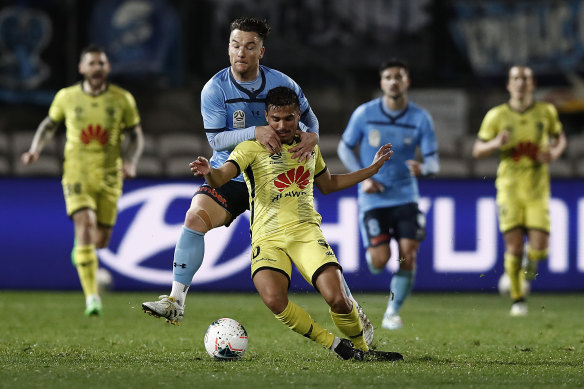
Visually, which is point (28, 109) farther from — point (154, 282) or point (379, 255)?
point (379, 255)

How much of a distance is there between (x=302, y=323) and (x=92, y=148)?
402 centimetres

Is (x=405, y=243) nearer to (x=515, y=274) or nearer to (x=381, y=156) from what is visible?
(x=515, y=274)

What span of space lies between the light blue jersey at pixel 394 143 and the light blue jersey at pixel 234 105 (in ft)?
7.08

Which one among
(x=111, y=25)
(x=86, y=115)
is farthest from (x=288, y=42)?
(x=86, y=115)

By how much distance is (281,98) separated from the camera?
5715mm

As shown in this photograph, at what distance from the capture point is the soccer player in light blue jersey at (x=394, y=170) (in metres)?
8.18

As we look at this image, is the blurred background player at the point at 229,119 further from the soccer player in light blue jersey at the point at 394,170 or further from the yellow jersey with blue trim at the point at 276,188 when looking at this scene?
the soccer player in light blue jersey at the point at 394,170

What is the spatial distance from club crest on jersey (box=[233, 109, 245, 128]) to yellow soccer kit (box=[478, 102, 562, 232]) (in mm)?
3854

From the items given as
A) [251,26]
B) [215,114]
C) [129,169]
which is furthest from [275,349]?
[129,169]

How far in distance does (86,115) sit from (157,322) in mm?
1978

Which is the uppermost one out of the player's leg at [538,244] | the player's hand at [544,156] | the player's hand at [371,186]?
the player's hand at [544,156]

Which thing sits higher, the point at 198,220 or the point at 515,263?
the point at 198,220

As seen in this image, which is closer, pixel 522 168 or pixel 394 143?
pixel 394 143

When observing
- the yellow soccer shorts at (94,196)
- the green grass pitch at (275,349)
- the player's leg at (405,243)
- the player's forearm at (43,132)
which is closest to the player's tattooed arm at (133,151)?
the yellow soccer shorts at (94,196)
